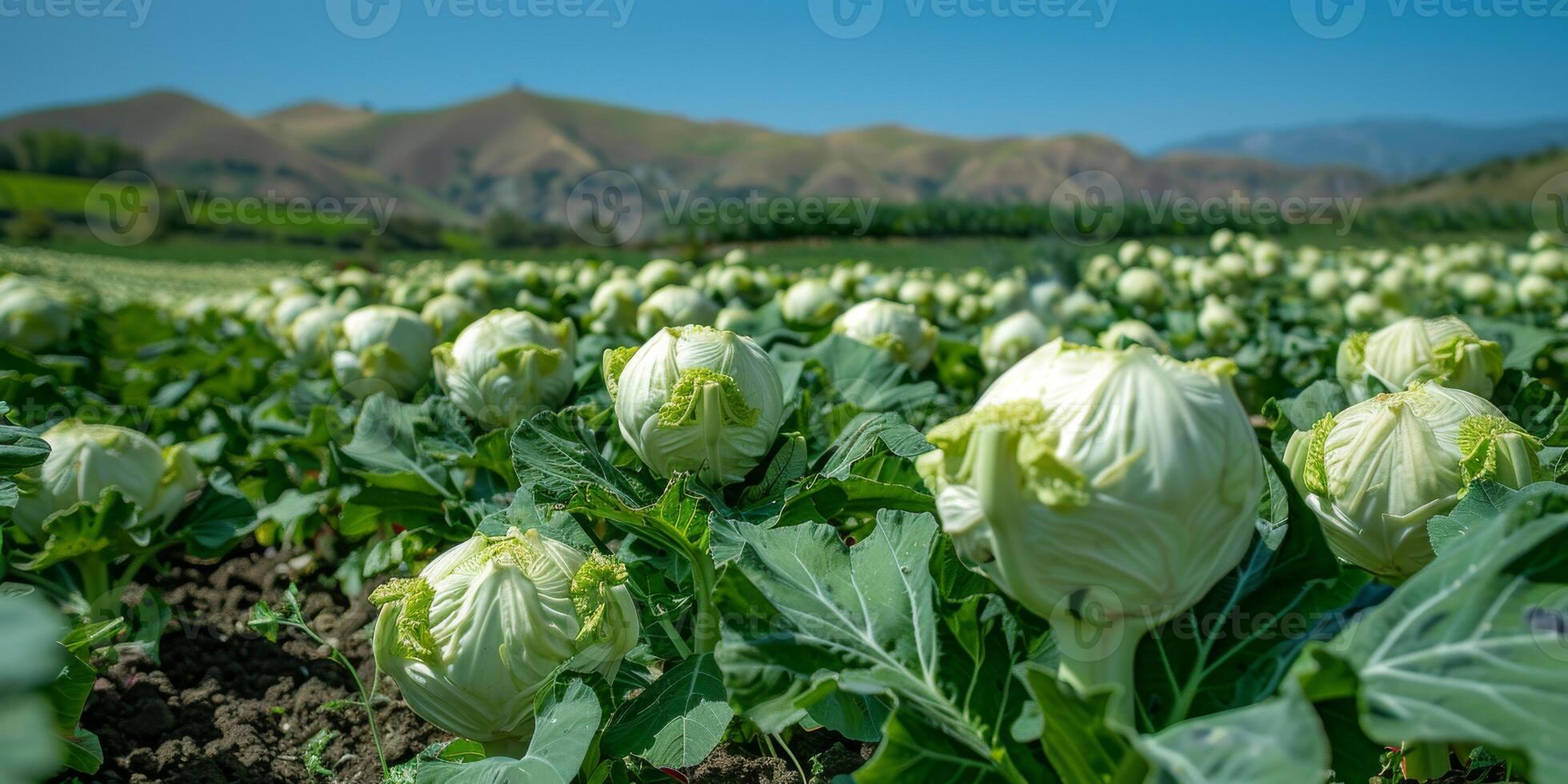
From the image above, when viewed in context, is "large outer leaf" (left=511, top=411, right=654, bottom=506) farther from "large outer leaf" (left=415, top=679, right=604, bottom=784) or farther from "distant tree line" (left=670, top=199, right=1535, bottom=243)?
"distant tree line" (left=670, top=199, right=1535, bottom=243)

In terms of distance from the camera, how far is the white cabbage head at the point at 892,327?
380 cm

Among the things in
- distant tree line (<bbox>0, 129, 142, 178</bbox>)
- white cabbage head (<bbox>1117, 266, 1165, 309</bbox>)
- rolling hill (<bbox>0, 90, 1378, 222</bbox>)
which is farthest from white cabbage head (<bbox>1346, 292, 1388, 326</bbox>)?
rolling hill (<bbox>0, 90, 1378, 222</bbox>)

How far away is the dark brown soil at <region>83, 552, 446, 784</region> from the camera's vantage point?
249 cm

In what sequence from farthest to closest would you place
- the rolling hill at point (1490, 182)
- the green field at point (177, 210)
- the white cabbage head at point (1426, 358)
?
the rolling hill at point (1490, 182), the green field at point (177, 210), the white cabbage head at point (1426, 358)

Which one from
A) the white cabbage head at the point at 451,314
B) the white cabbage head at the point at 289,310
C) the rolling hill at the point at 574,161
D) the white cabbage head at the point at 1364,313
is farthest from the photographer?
the rolling hill at the point at 574,161

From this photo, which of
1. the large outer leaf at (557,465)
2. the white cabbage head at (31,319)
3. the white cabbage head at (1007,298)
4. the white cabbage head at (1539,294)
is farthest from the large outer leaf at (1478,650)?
the white cabbage head at (1539,294)

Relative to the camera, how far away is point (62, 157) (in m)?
53.6

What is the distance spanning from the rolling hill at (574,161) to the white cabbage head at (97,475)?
12800 cm

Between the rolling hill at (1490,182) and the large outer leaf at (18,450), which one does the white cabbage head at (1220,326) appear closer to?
the large outer leaf at (18,450)

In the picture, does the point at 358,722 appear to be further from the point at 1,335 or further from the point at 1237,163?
the point at 1237,163

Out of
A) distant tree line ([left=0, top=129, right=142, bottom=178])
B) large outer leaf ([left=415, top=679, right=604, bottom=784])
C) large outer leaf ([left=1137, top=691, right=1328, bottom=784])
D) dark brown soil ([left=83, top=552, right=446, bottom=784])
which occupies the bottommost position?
dark brown soil ([left=83, top=552, right=446, bottom=784])

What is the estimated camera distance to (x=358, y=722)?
279cm

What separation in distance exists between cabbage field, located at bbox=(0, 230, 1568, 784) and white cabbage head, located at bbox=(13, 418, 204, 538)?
0.4 inches

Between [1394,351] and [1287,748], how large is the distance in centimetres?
235
